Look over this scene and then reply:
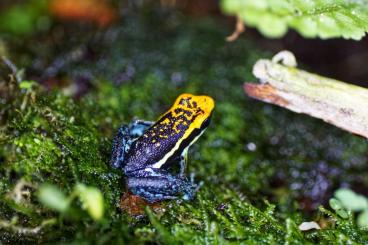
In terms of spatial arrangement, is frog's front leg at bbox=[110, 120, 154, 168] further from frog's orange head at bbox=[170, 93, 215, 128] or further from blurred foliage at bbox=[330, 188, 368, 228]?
blurred foliage at bbox=[330, 188, 368, 228]

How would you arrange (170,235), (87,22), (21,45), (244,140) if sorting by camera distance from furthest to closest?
1. (87,22)
2. (21,45)
3. (244,140)
4. (170,235)

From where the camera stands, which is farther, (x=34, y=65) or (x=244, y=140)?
(x=34, y=65)

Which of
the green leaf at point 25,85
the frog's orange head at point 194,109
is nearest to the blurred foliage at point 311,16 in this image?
the frog's orange head at point 194,109

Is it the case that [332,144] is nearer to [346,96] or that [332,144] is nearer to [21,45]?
[346,96]

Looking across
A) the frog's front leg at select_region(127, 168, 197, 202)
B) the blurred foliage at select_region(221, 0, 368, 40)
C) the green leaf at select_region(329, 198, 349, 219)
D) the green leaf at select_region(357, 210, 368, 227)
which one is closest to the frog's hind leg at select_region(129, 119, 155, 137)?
the frog's front leg at select_region(127, 168, 197, 202)

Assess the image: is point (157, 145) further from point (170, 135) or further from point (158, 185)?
point (158, 185)

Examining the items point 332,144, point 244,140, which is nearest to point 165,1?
point 244,140
